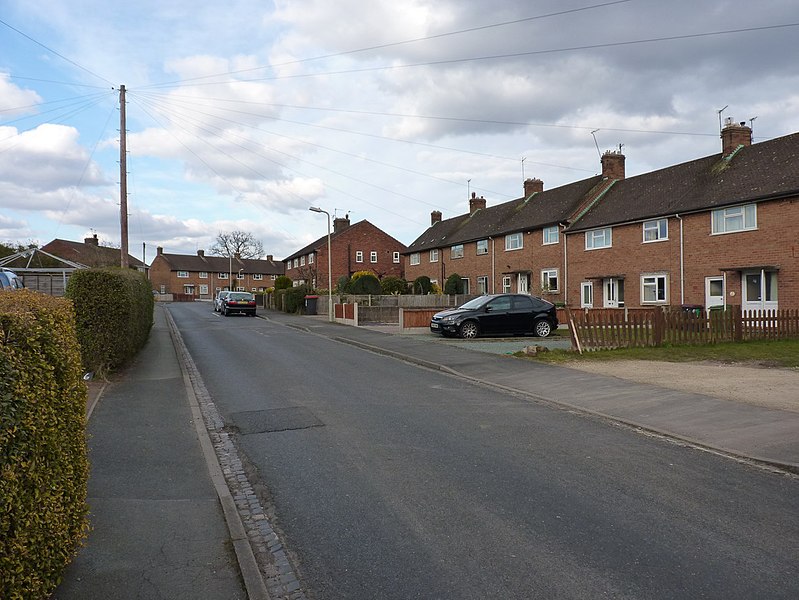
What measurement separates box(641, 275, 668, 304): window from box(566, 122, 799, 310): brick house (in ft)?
0.15

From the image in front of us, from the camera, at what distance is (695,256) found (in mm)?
26500

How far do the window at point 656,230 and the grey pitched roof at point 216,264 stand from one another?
8264 cm

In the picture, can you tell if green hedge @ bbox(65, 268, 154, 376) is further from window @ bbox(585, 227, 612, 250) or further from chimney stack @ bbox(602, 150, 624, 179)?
chimney stack @ bbox(602, 150, 624, 179)

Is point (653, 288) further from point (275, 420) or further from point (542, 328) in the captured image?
point (275, 420)

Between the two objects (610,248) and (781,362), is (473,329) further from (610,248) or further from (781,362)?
(610,248)

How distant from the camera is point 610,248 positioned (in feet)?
104

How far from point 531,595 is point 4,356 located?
313 cm

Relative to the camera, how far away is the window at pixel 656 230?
1116 inches

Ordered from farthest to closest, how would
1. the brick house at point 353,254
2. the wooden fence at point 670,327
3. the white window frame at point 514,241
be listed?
the brick house at point 353,254, the white window frame at point 514,241, the wooden fence at point 670,327

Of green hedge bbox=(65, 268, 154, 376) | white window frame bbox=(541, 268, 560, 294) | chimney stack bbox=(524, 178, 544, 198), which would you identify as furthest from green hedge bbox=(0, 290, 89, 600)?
chimney stack bbox=(524, 178, 544, 198)

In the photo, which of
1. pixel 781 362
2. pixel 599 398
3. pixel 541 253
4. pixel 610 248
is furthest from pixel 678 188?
pixel 599 398

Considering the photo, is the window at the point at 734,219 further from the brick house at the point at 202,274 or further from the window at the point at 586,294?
the brick house at the point at 202,274

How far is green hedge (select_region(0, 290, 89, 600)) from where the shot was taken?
2854 mm

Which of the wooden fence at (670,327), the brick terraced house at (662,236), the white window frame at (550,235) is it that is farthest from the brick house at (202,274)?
the wooden fence at (670,327)
